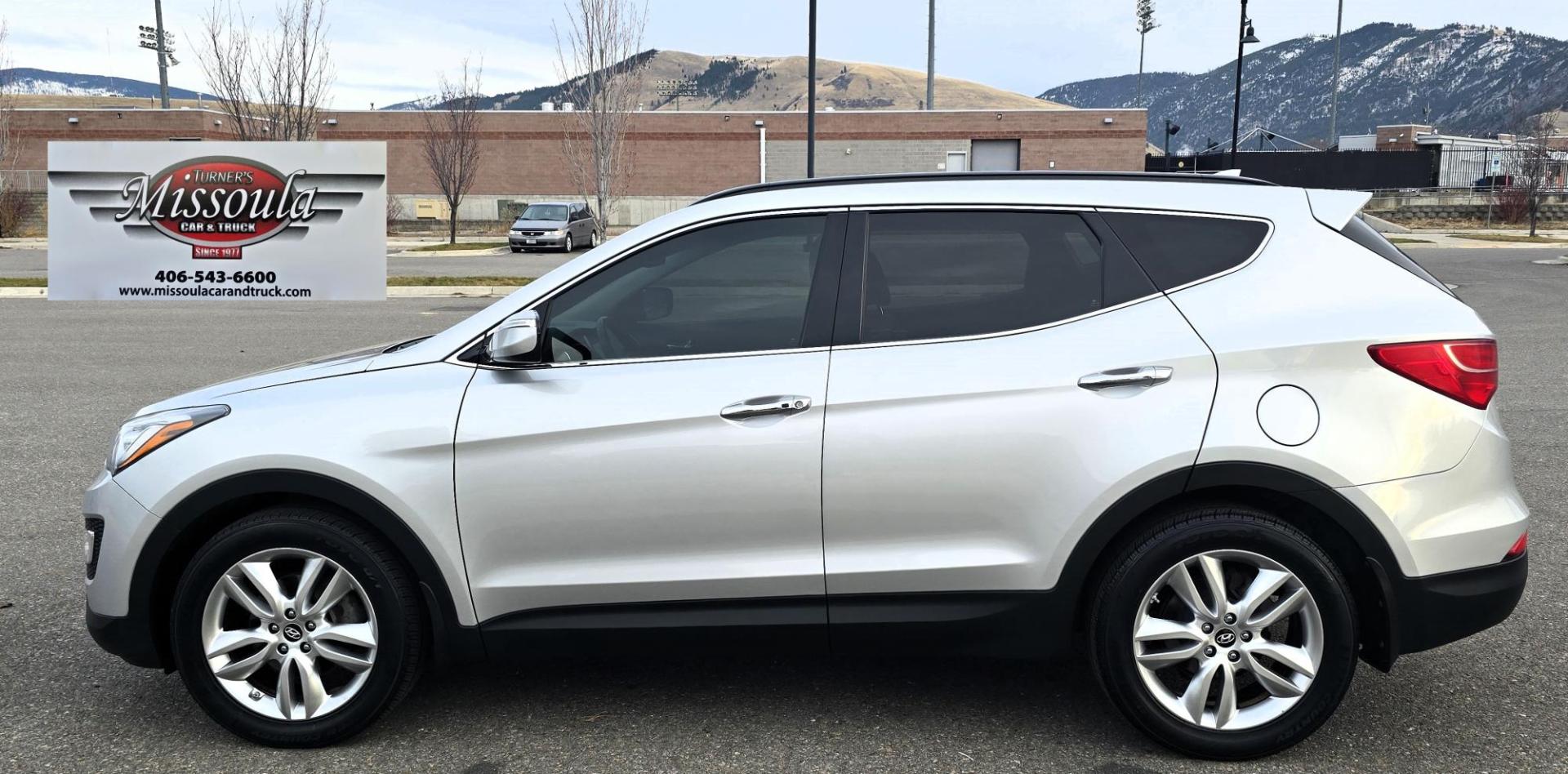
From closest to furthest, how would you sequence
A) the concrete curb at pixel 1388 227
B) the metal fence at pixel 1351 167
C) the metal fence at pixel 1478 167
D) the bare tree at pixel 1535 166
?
the bare tree at pixel 1535 166 < the concrete curb at pixel 1388 227 < the metal fence at pixel 1478 167 < the metal fence at pixel 1351 167

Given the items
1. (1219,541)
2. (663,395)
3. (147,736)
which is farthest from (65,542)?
(1219,541)

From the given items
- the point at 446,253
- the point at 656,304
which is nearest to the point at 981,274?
the point at 656,304

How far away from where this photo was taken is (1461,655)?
431 cm

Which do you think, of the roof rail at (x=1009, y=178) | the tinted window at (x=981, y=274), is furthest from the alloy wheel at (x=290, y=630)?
the tinted window at (x=981, y=274)

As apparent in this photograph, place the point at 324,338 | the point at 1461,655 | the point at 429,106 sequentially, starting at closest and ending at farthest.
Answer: the point at 1461,655 < the point at 324,338 < the point at 429,106

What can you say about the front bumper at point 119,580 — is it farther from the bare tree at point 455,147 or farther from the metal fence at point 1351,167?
the metal fence at point 1351,167

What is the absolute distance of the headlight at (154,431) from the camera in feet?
11.8

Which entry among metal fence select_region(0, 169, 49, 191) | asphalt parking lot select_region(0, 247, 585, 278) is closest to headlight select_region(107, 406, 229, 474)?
asphalt parking lot select_region(0, 247, 585, 278)

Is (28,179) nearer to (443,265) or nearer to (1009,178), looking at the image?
(443,265)

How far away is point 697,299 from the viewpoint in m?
3.84

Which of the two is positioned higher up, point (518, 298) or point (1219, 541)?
point (518, 298)

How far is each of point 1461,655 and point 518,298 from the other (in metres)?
3.53

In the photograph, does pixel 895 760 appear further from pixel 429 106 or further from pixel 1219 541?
pixel 429 106

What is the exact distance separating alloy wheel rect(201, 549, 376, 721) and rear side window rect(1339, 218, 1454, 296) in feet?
10.2
